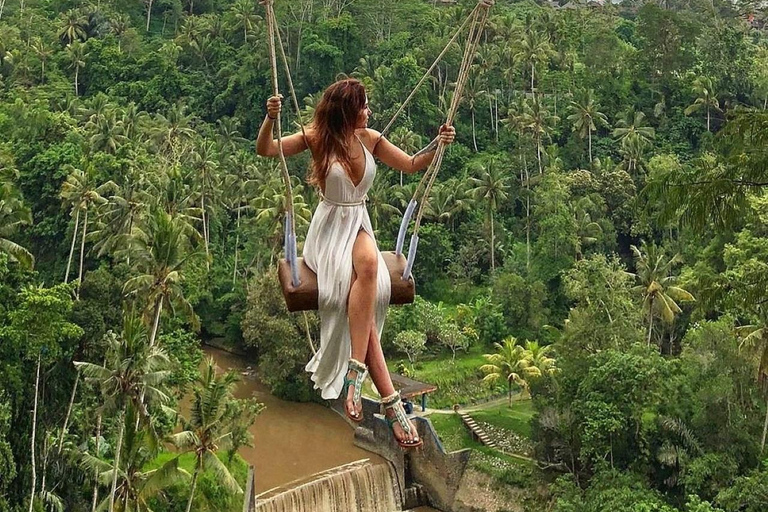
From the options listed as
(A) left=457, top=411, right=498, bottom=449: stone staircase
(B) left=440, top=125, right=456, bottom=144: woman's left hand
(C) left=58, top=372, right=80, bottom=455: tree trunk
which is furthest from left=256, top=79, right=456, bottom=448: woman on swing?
(A) left=457, top=411, right=498, bottom=449: stone staircase

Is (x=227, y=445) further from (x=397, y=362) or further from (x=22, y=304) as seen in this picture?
(x=397, y=362)

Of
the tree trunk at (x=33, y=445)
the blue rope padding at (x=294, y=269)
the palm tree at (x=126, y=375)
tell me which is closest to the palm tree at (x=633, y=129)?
the palm tree at (x=126, y=375)

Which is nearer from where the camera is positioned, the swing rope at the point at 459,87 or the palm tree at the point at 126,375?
the swing rope at the point at 459,87

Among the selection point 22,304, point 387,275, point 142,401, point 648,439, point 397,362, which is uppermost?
point 387,275

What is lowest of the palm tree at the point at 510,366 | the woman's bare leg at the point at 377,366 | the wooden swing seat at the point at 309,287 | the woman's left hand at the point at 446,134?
the palm tree at the point at 510,366

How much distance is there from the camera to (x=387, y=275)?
4.41 metres

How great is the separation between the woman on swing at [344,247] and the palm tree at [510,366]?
19037mm

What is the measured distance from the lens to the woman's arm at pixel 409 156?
180 inches

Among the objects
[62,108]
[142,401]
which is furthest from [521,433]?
[62,108]

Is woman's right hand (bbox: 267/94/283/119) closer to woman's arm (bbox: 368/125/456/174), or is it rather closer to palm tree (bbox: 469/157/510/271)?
woman's arm (bbox: 368/125/456/174)

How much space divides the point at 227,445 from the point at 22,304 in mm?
4352

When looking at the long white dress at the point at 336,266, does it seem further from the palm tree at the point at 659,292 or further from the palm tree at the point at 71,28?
the palm tree at the point at 71,28

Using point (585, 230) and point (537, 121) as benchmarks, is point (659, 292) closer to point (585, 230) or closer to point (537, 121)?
point (585, 230)

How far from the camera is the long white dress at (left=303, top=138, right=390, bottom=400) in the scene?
4297mm
